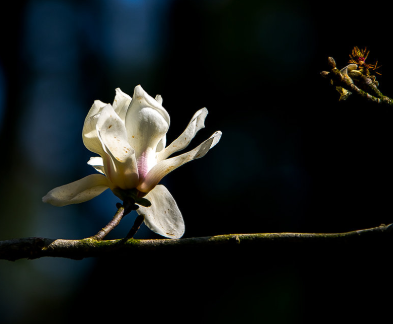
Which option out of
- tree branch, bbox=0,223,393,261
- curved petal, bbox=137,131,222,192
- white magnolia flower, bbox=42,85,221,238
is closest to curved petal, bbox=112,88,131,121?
white magnolia flower, bbox=42,85,221,238

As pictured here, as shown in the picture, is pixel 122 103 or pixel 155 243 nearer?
pixel 155 243

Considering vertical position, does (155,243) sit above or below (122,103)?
below

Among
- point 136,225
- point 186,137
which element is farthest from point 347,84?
point 136,225

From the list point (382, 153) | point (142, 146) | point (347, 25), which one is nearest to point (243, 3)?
point (347, 25)

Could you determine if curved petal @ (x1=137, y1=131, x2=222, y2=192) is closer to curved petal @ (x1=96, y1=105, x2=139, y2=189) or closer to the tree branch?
curved petal @ (x1=96, y1=105, x2=139, y2=189)

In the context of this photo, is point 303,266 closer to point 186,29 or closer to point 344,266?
point 344,266

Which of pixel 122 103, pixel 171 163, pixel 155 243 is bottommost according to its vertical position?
pixel 155 243

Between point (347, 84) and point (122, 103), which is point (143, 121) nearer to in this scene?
point (122, 103)

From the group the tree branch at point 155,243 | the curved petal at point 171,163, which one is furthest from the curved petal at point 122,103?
the tree branch at point 155,243
